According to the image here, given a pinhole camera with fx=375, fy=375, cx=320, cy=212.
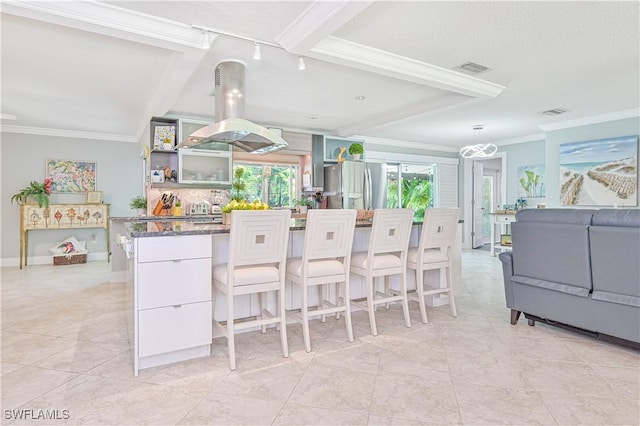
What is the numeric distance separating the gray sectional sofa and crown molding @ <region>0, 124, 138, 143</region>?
691 cm

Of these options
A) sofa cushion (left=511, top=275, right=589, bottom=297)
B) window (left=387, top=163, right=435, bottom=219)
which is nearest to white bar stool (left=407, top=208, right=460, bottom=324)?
sofa cushion (left=511, top=275, right=589, bottom=297)

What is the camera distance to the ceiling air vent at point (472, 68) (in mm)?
3518

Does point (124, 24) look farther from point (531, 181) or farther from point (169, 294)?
point (531, 181)

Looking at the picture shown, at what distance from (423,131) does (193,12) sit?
502cm

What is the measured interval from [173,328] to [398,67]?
9.22 feet

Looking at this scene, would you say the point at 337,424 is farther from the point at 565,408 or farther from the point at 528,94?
the point at 528,94

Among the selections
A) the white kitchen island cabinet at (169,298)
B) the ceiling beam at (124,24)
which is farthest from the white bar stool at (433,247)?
the ceiling beam at (124,24)

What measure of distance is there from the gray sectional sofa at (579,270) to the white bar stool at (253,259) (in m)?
2.00

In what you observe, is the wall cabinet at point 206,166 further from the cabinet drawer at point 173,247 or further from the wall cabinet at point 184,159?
the cabinet drawer at point 173,247

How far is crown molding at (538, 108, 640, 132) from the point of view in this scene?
5.30 meters

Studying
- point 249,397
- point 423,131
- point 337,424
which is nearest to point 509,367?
point 337,424

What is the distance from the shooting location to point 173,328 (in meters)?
2.38

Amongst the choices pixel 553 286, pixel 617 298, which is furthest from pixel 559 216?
pixel 617 298

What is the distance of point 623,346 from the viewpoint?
265 cm
